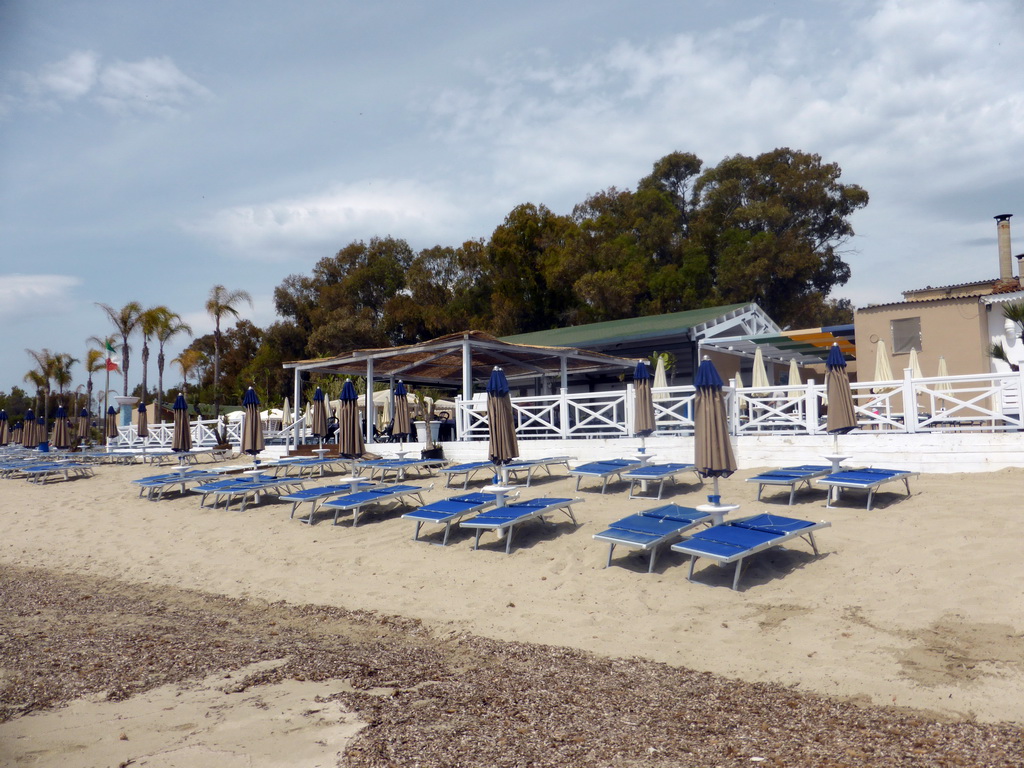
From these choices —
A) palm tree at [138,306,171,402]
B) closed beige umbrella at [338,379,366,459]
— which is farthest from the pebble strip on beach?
palm tree at [138,306,171,402]

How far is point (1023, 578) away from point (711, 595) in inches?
99.2

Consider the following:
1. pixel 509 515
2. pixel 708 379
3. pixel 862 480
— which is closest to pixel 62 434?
pixel 509 515

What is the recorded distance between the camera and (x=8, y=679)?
489cm

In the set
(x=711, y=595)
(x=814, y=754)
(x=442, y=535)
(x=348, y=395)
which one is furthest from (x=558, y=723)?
(x=348, y=395)

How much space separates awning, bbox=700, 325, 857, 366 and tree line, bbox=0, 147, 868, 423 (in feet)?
43.2

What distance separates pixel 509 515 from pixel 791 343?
1518cm

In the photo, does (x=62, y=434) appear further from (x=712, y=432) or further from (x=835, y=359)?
(x=835, y=359)

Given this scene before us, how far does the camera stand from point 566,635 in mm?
5816

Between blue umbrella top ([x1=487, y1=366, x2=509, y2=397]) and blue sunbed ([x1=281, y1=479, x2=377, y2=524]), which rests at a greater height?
blue umbrella top ([x1=487, y1=366, x2=509, y2=397])

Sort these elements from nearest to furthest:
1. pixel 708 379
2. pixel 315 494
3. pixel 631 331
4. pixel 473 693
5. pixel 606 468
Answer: pixel 473 693 → pixel 708 379 → pixel 606 468 → pixel 315 494 → pixel 631 331

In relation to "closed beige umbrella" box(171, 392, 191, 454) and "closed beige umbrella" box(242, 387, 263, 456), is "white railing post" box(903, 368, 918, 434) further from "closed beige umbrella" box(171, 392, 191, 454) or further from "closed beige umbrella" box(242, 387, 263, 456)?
"closed beige umbrella" box(171, 392, 191, 454)

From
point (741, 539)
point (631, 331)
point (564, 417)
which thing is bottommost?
point (741, 539)

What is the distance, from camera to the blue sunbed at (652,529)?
23.0 feet

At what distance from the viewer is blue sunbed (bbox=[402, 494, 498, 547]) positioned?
342 inches
